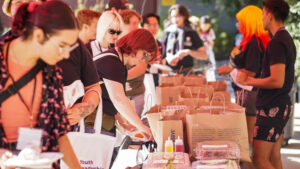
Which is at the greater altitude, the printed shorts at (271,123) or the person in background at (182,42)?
the person in background at (182,42)

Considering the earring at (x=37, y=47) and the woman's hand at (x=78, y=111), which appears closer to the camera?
the earring at (x=37, y=47)

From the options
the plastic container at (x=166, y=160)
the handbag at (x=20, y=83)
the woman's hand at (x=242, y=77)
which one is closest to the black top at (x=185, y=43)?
the woman's hand at (x=242, y=77)

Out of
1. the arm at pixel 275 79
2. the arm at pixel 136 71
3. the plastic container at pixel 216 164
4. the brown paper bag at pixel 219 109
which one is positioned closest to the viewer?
the plastic container at pixel 216 164

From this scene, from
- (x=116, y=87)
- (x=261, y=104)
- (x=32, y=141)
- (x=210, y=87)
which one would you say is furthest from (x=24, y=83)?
(x=210, y=87)

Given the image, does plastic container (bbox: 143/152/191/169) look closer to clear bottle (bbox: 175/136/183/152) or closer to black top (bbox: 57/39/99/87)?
clear bottle (bbox: 175/136/183/152)

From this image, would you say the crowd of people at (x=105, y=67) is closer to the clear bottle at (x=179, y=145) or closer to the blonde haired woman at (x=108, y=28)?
the blonde haired woman at (x=108, y=28)

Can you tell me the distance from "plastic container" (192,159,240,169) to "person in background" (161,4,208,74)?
4207 mm

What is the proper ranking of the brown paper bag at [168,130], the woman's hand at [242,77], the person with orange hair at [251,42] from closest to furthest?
the brown paper bag at [168,130] → the woman's hand at [242,77] → the person with orange hair at [251,42]

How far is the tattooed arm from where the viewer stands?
2875 mm

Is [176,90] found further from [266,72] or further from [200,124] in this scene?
[200,124]

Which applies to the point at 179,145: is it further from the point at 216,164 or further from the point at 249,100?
the point at 249,100

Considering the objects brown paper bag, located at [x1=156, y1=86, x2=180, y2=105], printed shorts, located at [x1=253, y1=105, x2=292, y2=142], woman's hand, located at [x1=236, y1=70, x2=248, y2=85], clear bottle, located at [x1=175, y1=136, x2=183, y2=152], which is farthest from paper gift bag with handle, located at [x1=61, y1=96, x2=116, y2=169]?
brown paper bag, located at [x1=156, y1=86, x2=180, y2=105]

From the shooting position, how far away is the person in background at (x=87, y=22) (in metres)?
4.23

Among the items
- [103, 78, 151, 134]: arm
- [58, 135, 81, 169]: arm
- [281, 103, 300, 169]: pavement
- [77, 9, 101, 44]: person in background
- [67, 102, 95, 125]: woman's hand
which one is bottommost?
[281, 103, 300, 169]: pavement
